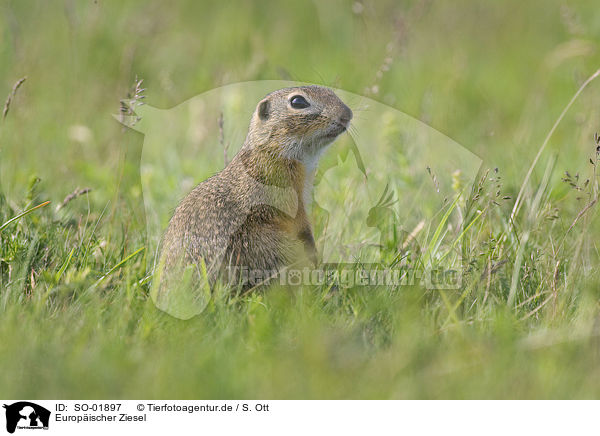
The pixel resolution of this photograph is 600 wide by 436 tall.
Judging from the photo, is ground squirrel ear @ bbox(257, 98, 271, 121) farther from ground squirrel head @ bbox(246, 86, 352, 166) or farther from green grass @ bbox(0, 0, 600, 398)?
green grass @ bbox(0, 0, 600, 398)

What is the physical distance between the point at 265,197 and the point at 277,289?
0.60 meters

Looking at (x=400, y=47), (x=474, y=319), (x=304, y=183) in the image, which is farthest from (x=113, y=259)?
(x=400, y=47)

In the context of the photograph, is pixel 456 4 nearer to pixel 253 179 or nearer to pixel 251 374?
pixel 253 179


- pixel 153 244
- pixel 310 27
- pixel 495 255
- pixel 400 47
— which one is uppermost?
pixel 310 27

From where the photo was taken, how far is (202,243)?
3881 mm

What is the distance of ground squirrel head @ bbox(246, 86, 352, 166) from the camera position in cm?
430

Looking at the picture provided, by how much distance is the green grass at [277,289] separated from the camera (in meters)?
3.02

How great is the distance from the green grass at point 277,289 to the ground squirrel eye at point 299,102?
45cm

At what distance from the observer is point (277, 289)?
3816 millimetres

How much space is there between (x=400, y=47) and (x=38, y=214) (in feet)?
11.3
